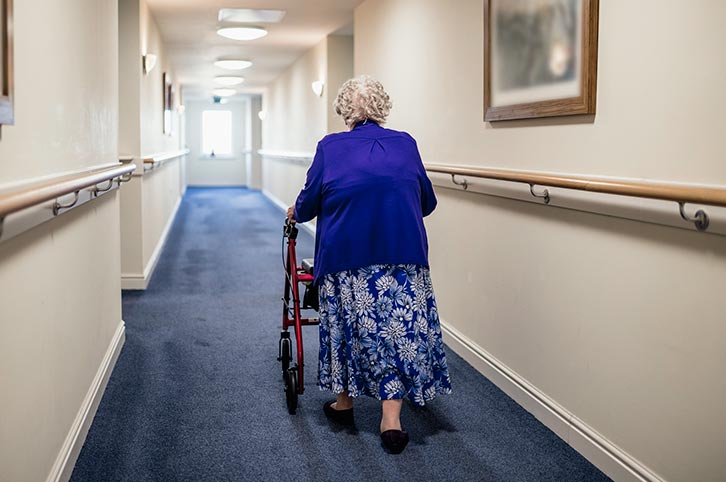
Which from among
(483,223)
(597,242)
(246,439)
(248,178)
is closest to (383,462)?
(246,439)

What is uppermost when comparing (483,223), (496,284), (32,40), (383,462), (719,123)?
(32,40)

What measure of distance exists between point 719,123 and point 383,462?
1671 mm

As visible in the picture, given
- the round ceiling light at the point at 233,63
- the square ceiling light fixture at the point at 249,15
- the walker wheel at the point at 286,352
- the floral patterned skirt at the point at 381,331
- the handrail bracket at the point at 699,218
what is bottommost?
the walker wheel at the point at 286,352

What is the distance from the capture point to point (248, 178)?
2239 centimetres

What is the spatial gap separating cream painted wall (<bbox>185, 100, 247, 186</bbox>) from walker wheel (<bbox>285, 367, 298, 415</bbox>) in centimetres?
2013

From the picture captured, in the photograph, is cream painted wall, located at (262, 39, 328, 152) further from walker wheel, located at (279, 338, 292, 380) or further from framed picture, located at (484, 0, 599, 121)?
walker wheel, located at (279, 338, 292, 380)

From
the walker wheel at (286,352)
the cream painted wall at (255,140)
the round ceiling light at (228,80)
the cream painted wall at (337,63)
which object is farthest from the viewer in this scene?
the cream painted wall at (255,140)

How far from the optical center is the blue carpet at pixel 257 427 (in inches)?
111

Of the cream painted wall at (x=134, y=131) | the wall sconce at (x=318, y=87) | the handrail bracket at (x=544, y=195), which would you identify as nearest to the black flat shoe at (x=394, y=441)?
the handrail bracket at (x=544, y=195)

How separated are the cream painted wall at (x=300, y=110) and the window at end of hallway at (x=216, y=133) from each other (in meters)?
5.47

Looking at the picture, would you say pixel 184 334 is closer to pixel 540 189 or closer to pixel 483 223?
pixel 483 223

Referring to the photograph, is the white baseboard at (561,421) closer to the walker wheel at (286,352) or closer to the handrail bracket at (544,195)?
the handrail bracket at (544,195)

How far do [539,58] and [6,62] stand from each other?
214 centimetres

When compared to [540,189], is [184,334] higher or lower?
lower
